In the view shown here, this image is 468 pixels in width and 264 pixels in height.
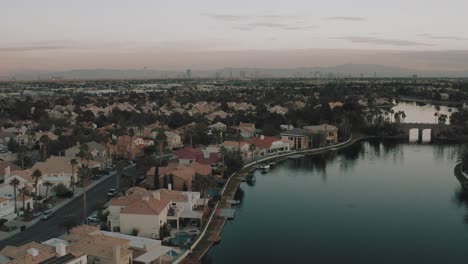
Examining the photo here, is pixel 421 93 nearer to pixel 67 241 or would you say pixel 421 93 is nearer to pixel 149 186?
pixel 149 186

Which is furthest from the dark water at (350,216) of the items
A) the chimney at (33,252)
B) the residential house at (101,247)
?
the chimney at (33,252)

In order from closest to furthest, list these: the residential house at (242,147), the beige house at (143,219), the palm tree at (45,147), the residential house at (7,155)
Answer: the beige house at (143,219) → the residential house at (7,155) → the palm tree at (45,147) → the residential house at (242,147)

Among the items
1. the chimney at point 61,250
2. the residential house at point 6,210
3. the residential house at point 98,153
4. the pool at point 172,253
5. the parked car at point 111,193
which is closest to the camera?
the chimney at point 61,250

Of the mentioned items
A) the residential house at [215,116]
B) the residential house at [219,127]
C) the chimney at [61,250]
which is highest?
the residential house at [215,116]

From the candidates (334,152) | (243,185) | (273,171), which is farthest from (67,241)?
(334,152)

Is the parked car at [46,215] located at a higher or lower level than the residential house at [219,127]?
lower

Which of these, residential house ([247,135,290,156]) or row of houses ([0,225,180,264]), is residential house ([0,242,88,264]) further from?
residential house ([247,135,290,156])

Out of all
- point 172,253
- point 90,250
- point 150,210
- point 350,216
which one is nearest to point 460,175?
point 350,216

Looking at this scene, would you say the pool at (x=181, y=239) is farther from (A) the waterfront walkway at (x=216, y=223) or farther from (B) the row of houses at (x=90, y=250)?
(B) the row of houses at (x=90, y=250)
